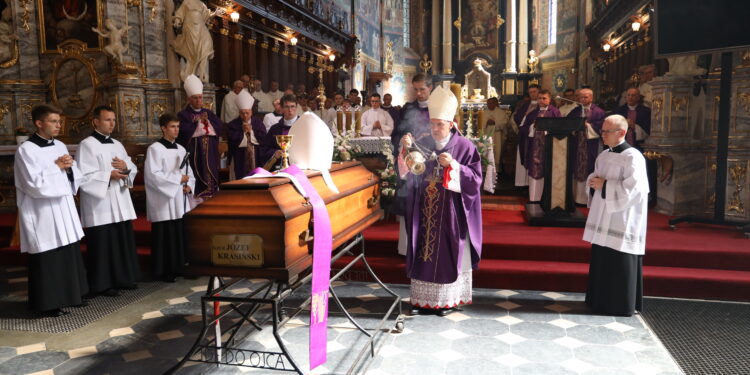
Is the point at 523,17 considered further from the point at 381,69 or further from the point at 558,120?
the point at 558,120

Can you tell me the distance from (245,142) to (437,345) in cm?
474

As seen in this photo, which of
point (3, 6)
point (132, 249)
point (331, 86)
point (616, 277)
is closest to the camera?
point (616, 277)

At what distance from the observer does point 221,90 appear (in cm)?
1187

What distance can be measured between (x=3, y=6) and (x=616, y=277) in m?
10.1

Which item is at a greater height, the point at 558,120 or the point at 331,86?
the point at 331,86

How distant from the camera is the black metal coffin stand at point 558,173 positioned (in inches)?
275

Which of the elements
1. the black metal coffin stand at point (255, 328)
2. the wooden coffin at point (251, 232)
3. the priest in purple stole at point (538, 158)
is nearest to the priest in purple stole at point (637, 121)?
the priest in purple stole at point (538, 158)

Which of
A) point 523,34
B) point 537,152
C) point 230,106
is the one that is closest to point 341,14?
point 523,34

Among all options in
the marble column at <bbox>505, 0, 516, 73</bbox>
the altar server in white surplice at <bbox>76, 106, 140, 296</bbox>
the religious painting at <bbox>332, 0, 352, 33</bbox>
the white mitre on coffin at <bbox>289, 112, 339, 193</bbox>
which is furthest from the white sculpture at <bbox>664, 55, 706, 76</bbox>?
the marble column at <bbox>505, 0, 516, 73</bbox>

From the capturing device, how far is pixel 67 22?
905 cm

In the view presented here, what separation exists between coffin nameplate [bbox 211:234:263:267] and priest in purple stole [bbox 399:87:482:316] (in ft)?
6.81

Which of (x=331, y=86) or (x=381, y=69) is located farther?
(x=381, y=69)

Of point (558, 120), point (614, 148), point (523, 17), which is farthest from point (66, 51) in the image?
point (523, 17)

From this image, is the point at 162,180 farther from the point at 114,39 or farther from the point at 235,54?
the point at 235,54
